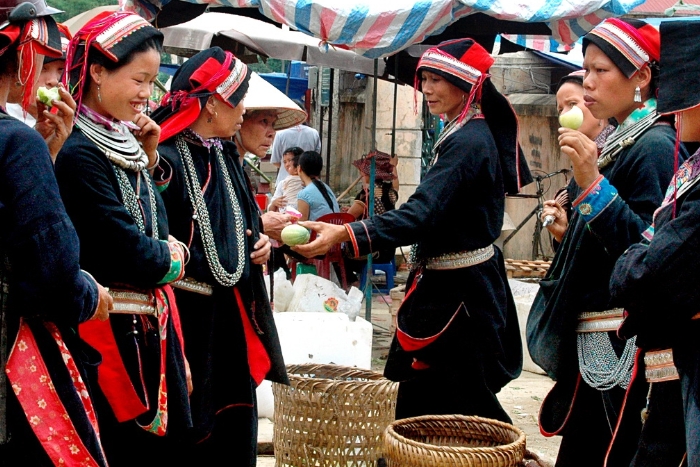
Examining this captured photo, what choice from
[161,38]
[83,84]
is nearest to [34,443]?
[83,84]

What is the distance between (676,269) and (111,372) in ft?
5.93

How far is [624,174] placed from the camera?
10.5 feet

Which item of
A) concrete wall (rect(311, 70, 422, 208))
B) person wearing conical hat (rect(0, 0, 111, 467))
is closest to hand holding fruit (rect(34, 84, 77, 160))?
person wearing conical hat (rect(0, 0, 111, 467))

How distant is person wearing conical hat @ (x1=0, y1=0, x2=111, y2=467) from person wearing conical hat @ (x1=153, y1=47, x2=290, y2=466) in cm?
123

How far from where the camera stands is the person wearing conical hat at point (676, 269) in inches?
87.0

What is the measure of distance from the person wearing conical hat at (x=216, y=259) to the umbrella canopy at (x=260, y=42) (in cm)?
547

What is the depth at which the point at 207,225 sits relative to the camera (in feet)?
11.7

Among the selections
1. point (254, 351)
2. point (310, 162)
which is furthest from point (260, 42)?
point (254, 351)

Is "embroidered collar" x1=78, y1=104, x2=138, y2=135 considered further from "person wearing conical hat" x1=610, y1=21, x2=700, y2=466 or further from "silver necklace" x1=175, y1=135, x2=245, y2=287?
"person wearing conical hat" x1=610, y1=21, x2=700, y2=466

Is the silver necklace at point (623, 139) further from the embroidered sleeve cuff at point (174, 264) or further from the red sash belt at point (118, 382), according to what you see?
the red sash belt at point (118, 382)

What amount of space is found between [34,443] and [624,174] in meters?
2.14

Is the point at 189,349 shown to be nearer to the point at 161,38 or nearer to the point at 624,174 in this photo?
the point at 161,38

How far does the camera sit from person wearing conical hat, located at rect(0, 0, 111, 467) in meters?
2.17

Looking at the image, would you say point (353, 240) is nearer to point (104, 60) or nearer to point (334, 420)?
point (334, 420)
